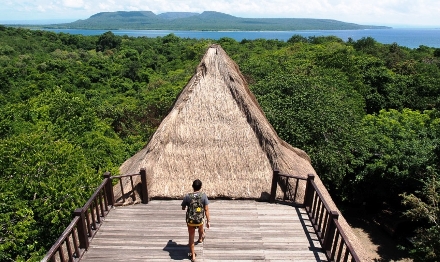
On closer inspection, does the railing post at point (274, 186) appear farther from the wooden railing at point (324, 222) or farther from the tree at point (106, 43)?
the tree at point (106, 43)

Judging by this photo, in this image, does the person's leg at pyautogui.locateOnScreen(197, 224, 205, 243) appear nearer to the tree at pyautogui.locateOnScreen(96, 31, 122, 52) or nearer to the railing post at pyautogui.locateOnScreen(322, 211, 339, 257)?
the railing post at pyautogui.locateOnScreen(322, 211, 339, 257)

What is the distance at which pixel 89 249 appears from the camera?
20.2ft

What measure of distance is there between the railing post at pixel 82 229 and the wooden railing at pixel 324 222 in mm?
4380

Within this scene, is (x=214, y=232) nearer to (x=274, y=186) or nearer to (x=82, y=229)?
(x=274, y=186)

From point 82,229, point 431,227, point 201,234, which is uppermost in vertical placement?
point 82,229

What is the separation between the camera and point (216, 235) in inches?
262

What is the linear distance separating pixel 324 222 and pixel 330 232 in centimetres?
50

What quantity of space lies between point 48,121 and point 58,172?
676cm

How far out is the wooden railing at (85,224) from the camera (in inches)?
207

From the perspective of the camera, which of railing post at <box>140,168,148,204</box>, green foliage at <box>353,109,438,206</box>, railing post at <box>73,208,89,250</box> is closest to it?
railing post at <box>73,208,89,250</box>

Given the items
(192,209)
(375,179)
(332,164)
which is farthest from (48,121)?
(375,179)

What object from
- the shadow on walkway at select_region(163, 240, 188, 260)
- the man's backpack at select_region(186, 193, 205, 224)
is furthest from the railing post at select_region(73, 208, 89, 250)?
the man's backpack at select_region(186, 193, 205, 224)

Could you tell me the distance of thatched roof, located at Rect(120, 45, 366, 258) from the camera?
26.8ft

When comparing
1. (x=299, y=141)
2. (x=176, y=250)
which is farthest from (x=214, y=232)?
(x=299, y=141)
